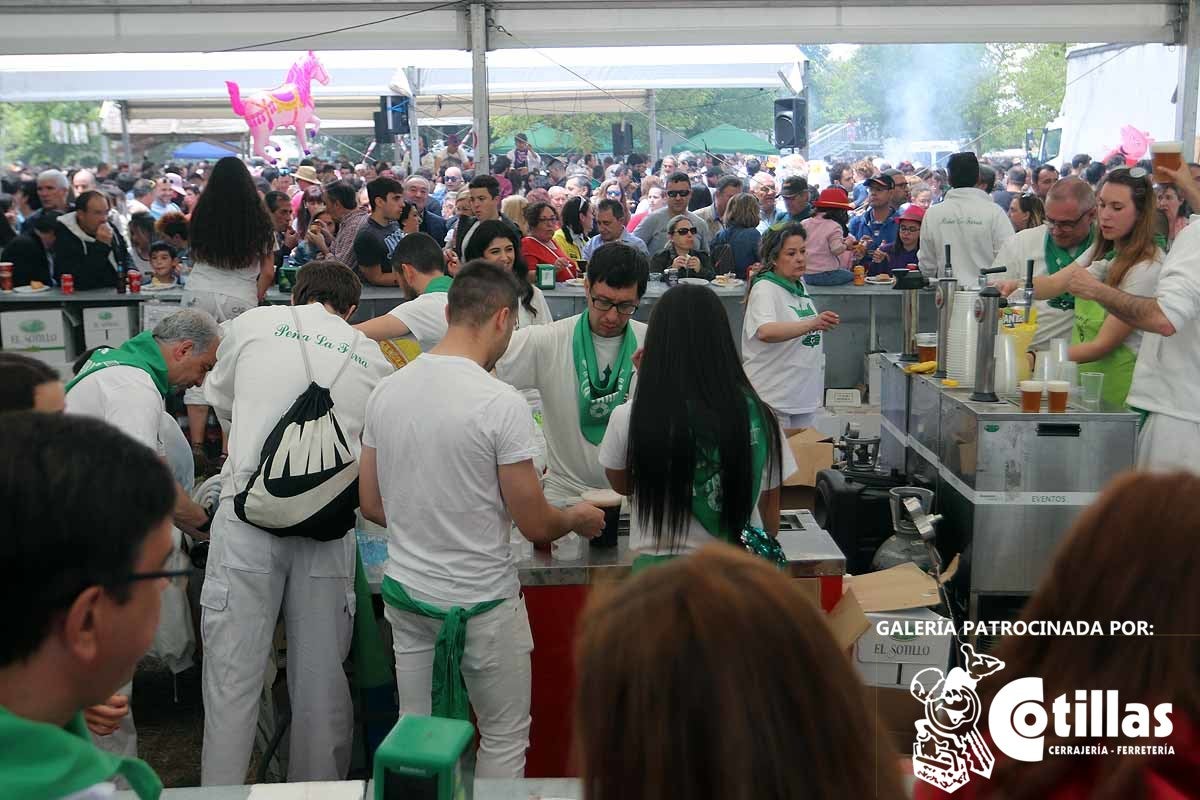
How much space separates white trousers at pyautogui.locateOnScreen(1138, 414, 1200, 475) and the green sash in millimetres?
2455

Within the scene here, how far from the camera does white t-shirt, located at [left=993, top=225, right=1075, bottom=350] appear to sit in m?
5.02

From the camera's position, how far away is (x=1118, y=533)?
125 centimetres

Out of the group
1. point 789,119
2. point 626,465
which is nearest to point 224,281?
point 626,465

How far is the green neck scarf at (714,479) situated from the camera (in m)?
2.80

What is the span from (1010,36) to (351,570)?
764 centimetres

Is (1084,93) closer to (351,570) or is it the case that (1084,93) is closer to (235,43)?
(235,43)

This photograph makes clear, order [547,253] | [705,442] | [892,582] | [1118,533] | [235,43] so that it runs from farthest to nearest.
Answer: [235,43]
[547,253]
[892,582]
[705,442]
[1118,533]

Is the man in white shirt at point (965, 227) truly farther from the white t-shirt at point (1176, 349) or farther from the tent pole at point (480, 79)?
the tent pole at point (480, 79)

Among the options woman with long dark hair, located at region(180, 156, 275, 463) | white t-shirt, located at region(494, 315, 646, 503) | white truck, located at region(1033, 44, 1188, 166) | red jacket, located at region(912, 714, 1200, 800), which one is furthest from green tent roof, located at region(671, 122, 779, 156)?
red jacket, located at region(912, 714, 1200, 800)

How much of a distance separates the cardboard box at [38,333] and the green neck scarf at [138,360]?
5388 millimetres

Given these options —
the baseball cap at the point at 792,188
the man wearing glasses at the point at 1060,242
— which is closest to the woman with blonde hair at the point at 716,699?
the man wearing glasses at the point at 1060,242

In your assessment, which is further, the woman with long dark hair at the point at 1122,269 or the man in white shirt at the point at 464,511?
the woman with long dark hair at the point at 1122,269

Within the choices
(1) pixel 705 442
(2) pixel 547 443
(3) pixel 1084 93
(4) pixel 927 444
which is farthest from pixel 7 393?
(3) pixel 1084 93

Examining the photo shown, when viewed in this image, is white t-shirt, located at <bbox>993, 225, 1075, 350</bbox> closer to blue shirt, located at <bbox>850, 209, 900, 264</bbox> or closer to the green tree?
blue shirt, located at <bbox>850, 209, 900, 264</bbox>
